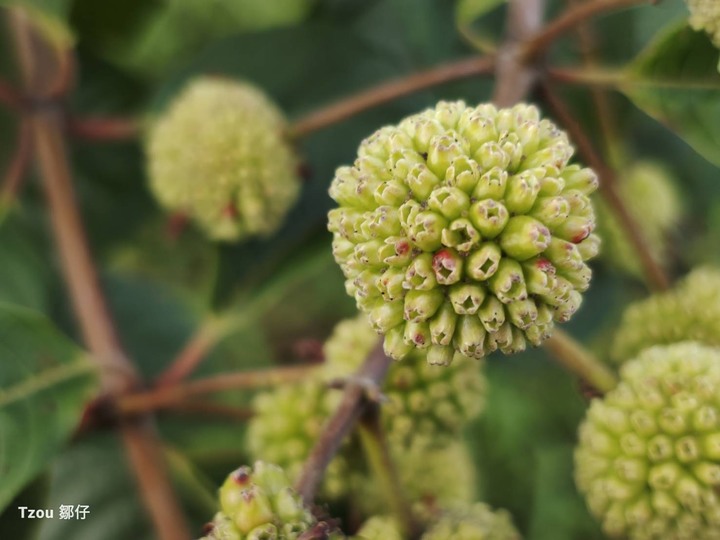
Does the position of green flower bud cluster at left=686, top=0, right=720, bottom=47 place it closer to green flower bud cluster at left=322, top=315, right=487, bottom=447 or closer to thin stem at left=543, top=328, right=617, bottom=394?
thin stem at left=543, top=328, right=617, bottom=394

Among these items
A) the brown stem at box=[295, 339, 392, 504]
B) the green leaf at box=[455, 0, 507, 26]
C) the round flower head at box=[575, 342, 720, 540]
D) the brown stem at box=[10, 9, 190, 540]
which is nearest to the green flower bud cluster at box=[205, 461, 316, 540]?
the brown stem at box=[295, 339, 392, 504]

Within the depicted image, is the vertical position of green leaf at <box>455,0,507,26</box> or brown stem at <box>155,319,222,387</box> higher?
green leaf at <box>455,0,507,26</box>

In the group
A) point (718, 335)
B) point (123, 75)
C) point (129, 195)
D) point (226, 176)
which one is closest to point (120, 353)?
point (226, 176)

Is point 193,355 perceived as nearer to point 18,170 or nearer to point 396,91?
point 18,170

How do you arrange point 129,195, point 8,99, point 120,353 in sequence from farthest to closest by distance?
point 129,195 < point 8,99 < point 120,353

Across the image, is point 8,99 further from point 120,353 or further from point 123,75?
point 120,353
